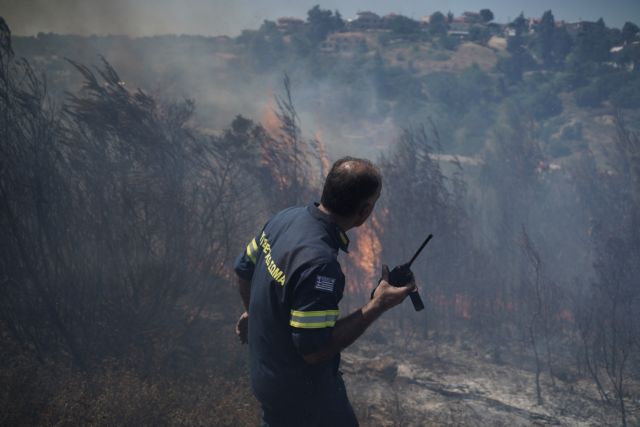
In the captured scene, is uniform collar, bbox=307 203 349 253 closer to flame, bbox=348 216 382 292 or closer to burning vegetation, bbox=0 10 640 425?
burning vegetation, bbox=0 10 640 425

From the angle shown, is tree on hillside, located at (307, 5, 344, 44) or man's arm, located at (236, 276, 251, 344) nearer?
man's arm, located at (236, 276, 251, 344)

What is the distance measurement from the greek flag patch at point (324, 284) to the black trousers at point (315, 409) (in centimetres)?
76

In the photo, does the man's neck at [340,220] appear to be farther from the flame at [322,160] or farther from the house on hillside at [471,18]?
the house on hillside at [471,18]

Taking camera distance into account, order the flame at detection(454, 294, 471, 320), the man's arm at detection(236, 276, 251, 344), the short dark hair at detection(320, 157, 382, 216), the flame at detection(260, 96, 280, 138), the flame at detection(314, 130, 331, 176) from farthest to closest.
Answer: the flame at detection(260, 96, 280, 138)
the flame at detection(314, 130, 331, 176)
the flame at detection(454, 294, 471, 320)
the man's arm at detection(236, 276, 251, 344)
the short dark hair at detection(320, 157, 382, 216)

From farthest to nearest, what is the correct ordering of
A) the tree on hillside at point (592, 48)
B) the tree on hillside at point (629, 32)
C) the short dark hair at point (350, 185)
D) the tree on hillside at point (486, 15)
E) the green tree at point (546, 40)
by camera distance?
the tree on hillside at point (486, 15)
the green tree at point (546, 40)
the tree on hillside at point (629, 32)
the tree on hillside at point (592, 48)
the short dark hair at point (350, 185)

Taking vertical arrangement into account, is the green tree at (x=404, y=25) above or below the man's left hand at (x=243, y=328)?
above

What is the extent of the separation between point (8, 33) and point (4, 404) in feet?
16.8

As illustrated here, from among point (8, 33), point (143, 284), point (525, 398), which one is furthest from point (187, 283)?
point (525, 398)

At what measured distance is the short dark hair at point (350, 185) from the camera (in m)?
2.62

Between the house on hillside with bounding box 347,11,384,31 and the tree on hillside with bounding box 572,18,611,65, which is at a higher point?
the house on hillside with bounding box 347,11,384,31

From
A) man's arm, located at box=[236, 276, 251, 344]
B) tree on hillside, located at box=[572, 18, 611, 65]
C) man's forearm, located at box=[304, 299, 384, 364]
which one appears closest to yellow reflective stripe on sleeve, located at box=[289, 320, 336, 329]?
man's forearm, located at box=[304, 299, 384, 364]

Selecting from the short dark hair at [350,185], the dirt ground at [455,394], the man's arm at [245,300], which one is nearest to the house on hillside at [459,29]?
the dirt ground at [455,394]

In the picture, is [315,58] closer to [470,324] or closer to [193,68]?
[193,68]

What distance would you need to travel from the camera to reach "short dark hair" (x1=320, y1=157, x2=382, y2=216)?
2619 millimetres
